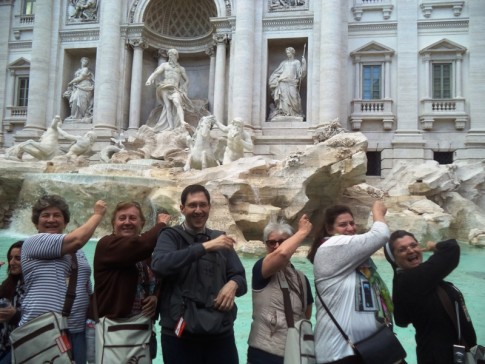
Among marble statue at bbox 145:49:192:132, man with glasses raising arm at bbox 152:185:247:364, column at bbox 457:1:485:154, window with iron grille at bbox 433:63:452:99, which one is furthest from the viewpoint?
marble statue at bbox 145:49:192:132

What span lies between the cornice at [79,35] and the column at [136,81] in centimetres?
194

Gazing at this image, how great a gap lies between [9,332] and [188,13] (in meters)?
19.4

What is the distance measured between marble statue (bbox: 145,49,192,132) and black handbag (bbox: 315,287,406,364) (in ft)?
51.3

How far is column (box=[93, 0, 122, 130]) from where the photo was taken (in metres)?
17.8

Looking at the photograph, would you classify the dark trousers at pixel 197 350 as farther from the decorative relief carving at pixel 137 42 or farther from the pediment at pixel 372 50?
the decorative relief carving at pixel 137 42

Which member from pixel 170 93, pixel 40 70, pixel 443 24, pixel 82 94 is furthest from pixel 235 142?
pixel 40 70

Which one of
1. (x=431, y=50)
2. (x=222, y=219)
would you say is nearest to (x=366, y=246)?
(x=222, y=219)

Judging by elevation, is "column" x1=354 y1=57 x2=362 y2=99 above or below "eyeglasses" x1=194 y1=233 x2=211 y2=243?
above

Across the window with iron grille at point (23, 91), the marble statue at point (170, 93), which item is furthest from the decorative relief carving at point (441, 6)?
the window with iron grille at point (23, 91)

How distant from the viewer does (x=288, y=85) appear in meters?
17.1

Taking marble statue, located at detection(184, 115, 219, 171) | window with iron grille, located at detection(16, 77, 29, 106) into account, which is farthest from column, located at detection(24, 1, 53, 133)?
marble statue, located at detection(184, 115, 219, 171)

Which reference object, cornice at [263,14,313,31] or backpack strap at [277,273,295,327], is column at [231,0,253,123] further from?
backpack strap at [277,273,295,327]

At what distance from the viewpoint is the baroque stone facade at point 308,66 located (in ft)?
53.9

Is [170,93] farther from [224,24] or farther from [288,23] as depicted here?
[288,23]
